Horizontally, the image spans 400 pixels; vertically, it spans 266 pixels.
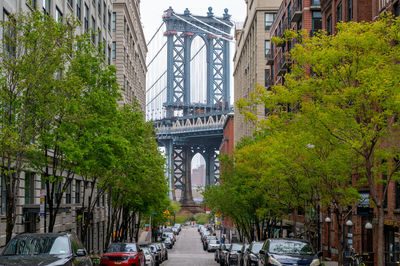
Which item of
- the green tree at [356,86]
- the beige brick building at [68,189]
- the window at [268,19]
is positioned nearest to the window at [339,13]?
the beige brick building at [68,189]

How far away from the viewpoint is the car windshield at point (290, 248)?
21405mm

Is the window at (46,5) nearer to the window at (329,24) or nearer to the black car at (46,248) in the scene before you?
the window at (329,24)

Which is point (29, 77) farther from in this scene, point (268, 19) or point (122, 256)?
point (268, 19)

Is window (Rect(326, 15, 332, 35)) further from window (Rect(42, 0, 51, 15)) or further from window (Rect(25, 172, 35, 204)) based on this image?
window (Rect(25, 172, 35, 204))

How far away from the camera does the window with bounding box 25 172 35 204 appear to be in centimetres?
3315

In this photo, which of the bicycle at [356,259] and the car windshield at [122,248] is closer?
the car windshield at [122,248]

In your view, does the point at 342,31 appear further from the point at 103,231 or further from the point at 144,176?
the point at 103,231

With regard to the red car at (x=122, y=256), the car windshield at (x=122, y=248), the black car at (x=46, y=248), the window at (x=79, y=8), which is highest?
the window at (x=79, y=8)

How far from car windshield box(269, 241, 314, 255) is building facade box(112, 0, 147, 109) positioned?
38083mm

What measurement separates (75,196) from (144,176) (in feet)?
29.3

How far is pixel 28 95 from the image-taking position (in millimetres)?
21312

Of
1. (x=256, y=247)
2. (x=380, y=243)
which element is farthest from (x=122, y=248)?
(x=380, y=243)

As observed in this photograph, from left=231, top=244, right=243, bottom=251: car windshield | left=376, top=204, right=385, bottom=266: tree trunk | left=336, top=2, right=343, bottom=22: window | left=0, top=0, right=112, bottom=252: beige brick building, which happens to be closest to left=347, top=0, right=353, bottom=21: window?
left=336, top=2, right=343, bottom=22: window

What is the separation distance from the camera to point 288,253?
2116cm
